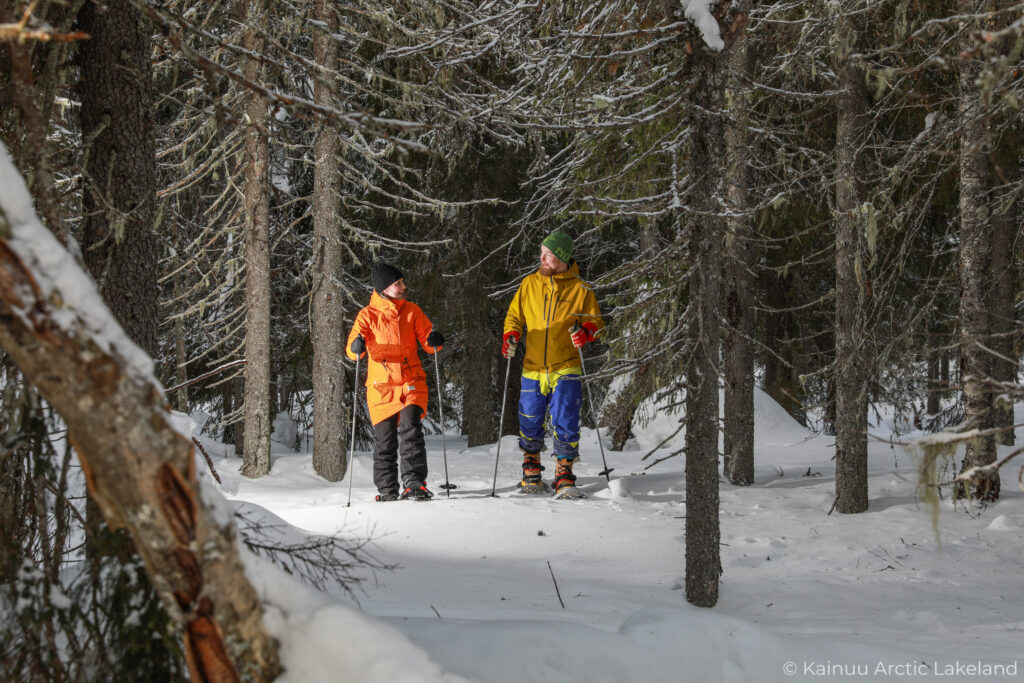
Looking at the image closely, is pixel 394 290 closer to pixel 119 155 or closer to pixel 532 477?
pixel 532 477

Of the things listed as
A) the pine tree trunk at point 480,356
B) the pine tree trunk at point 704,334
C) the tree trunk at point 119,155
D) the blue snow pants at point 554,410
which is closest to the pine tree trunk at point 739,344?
the blue snow pants at point 554,410

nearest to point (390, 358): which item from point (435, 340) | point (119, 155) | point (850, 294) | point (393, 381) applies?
point (393, 381)

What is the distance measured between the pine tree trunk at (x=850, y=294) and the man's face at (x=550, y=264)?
253 cm

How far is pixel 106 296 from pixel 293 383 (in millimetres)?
10750

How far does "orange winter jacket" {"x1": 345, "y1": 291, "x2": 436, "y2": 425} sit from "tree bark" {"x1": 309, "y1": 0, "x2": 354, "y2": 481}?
1710mm

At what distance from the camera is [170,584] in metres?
2.15

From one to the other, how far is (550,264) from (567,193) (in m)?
2.58

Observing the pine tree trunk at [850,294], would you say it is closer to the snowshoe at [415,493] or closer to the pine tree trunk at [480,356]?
the snowshoe at [415,493]

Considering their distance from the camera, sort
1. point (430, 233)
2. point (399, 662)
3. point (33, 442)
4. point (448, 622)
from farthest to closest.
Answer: point (430, 233) < point (448, 622) < point (33, 442) < point (399, 662)

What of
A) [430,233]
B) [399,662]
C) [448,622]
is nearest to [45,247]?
[399,662]

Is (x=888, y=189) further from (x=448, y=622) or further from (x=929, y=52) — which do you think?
(x=448, y=622)

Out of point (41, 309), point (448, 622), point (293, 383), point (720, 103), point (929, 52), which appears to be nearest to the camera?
point (41, 309)

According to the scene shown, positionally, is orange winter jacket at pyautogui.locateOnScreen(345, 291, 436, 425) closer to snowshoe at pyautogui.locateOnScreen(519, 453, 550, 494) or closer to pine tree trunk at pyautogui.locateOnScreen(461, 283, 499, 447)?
snowshoe at pyautogui.locateOnScreen(519, 453, 550, 494)

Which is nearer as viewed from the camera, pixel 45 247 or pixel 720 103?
pixel 45 247
